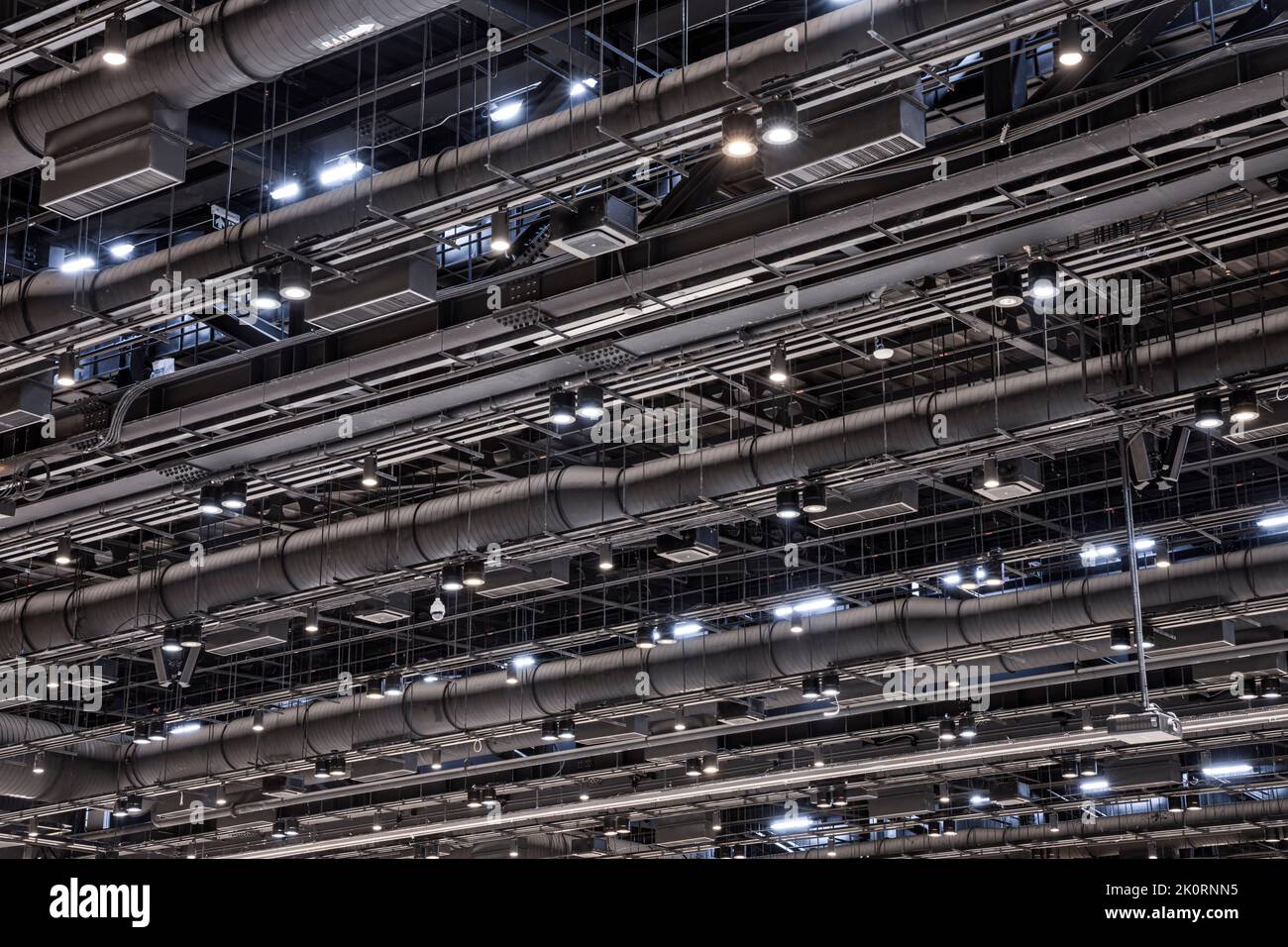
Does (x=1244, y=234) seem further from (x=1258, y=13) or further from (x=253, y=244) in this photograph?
(x=253, y=244)

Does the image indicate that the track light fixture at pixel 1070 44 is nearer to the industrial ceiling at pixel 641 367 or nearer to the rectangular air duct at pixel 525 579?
the industrial ceiling at pixel 641 367

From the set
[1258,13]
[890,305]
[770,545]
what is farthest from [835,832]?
[1258,13]

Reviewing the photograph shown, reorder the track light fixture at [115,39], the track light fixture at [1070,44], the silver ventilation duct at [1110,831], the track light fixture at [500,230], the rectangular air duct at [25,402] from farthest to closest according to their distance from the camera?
the silver ventilation duct at [1110,831] < the rectangular air duct at [25,402] < the track light fixture at [500,230] < the track light fixture at [115,39] < the track light fixture at [1070,44]

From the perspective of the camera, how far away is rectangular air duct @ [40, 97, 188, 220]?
13.1 m

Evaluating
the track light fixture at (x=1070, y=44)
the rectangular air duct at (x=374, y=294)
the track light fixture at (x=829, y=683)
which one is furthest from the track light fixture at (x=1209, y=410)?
the track light fixture at (x=829, y=683)

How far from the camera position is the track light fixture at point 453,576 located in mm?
20484

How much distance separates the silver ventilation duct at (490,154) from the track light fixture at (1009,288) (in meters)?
3.68

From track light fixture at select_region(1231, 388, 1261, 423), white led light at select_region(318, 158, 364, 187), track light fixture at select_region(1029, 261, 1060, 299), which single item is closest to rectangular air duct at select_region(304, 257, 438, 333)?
white led light at select_region(318, 158, 364, 187)

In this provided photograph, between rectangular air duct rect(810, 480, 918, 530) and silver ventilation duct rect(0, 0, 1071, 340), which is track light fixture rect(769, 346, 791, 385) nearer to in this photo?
rectangular air duct rect(810, 480, 918, 530)

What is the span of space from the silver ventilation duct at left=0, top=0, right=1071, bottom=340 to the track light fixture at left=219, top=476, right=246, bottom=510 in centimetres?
366

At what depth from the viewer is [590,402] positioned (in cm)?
1719

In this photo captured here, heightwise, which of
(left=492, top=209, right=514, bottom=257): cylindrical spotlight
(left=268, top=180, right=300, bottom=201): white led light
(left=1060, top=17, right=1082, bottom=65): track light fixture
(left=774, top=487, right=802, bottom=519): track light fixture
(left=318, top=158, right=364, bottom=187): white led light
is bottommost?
A: (left=774, top=487, right=802, bottom=519): track light fixture
